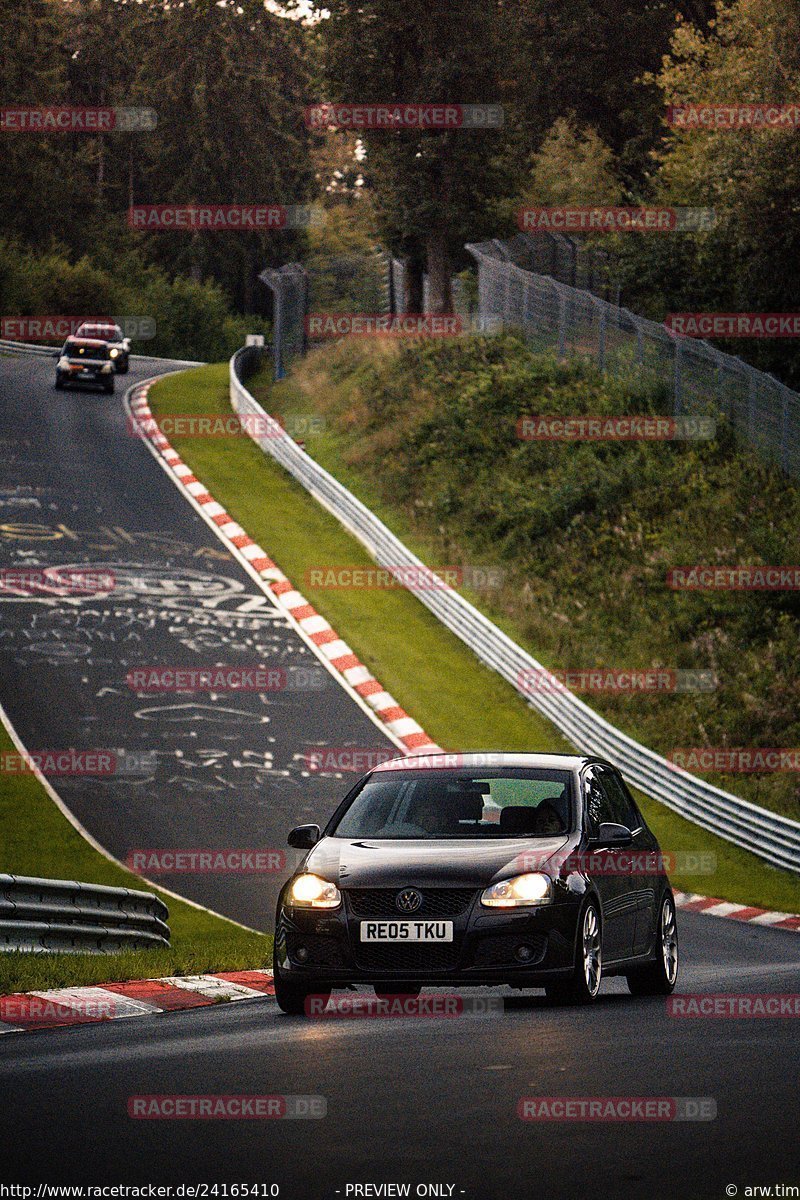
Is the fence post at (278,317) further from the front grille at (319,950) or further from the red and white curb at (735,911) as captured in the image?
the front grille at (319,950)

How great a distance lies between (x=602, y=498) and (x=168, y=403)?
18.7 m

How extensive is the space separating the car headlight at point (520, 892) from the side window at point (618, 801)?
176 cm

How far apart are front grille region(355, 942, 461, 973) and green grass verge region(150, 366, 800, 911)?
36.3 ft

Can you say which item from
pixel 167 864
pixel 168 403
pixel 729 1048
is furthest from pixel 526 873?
pixel 168 403

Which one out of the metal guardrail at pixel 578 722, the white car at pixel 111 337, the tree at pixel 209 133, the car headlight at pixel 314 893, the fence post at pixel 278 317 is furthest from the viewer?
the tree at pixel 209 133

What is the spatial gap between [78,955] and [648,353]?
1044 inches

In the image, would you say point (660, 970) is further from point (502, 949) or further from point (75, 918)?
point (75, 918)

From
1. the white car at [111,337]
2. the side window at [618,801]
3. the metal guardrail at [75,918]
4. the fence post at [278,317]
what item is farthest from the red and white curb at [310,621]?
the side window at [618,801]

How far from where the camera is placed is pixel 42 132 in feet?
323

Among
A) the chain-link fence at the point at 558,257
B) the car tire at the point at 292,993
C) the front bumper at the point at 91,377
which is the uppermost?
the chain-link fence at the point at 558,257

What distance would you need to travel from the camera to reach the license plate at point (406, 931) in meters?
10.2

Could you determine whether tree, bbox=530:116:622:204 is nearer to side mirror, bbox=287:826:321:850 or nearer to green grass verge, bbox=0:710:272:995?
green grass verge, bbox=0:710:272:995

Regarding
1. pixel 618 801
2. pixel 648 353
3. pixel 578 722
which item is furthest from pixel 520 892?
pixel 648 353

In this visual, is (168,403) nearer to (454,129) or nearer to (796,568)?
(454,129)
